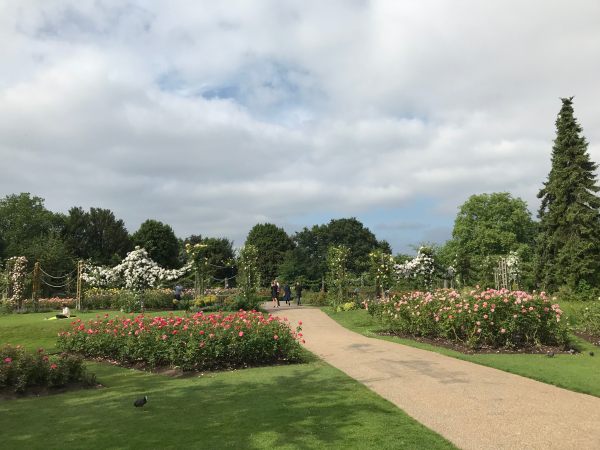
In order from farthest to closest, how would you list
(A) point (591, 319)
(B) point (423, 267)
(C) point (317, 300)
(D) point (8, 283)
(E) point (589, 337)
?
(C) point (317, 300) → (D) point (8, 283) → (B) point (423, 267) → (A) point (591, 319) → (E) point (589, 337)

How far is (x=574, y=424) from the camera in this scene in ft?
18.5

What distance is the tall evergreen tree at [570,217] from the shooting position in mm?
25703

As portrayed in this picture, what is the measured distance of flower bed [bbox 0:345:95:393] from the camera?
25.4 feet

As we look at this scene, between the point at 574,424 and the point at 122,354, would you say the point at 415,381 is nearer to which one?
the point at 574,424

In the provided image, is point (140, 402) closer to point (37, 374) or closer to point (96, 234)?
point (37, 374)

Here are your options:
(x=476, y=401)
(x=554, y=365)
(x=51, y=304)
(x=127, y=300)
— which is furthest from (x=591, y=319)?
(x=51, y=304)

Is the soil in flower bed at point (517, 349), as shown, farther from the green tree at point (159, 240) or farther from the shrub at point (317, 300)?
the green tree at point (159, 240)

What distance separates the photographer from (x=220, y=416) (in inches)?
235

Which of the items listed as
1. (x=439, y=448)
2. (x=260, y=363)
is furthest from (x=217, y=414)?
(x=260, y=363)

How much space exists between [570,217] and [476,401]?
23.1 metres

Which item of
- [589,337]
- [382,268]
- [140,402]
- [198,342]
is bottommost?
[589,337]

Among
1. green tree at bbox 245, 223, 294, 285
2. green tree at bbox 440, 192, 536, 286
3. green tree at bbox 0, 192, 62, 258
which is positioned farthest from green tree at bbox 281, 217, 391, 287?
green tree at bbox 0, 192, 62, 258

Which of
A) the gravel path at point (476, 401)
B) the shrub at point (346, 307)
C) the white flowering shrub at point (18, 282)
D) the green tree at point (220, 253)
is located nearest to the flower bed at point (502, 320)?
the gravel path at point (476, 401)

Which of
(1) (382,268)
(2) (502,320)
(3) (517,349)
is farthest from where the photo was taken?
(1) (382,268)
